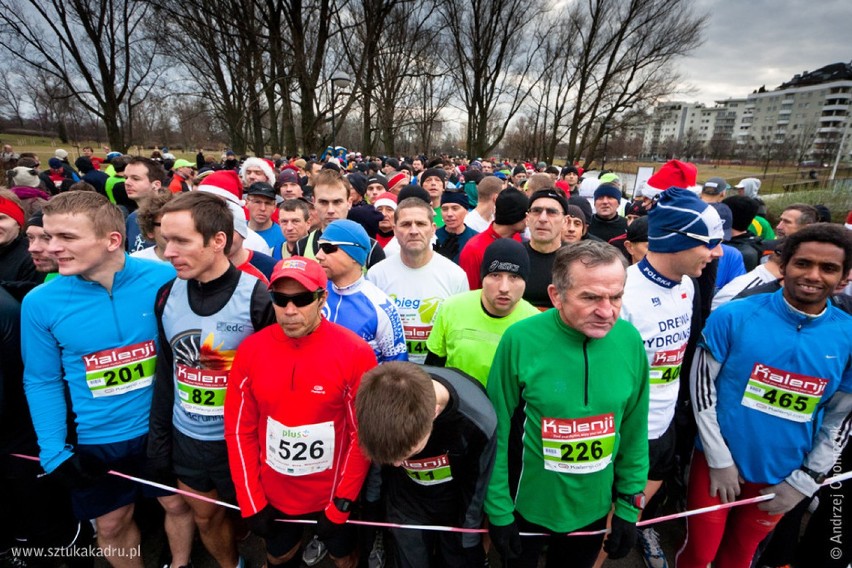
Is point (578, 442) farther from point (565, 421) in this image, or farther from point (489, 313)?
point (489, 313)

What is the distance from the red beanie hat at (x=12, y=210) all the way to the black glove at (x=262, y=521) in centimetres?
300

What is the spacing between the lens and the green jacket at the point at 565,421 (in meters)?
1.87

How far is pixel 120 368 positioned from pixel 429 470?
6.18 feet

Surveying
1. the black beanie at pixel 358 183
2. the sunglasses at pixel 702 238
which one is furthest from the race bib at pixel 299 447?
the black beanie at pixel 358 183

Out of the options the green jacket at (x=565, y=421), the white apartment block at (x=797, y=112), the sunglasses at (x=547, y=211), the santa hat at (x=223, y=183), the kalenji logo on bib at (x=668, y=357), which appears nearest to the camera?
the green jacket at (x=565, y=421)

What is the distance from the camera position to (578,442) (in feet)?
6.28

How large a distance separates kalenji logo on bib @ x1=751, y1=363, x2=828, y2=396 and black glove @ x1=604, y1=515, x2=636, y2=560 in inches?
44.9

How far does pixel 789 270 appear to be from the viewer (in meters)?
2.18

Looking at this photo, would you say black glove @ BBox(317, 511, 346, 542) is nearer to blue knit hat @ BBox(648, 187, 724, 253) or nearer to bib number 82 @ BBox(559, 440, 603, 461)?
bib number 82 @ BBox(559, 440, 603, 461)

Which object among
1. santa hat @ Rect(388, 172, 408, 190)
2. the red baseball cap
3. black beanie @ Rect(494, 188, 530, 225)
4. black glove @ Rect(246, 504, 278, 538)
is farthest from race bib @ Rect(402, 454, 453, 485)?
santa hat @ Rect(388, 172, 408, 190)

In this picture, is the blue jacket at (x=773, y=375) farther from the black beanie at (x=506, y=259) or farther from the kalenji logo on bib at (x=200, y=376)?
the kalenji logo on bib at (x=200, y=376)

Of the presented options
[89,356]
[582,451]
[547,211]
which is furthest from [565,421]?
[89,356]

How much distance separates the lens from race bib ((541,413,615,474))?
6.23 feet

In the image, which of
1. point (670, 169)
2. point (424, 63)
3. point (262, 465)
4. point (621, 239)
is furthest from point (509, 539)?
point (424, 63)
